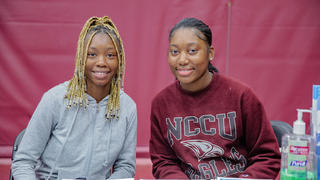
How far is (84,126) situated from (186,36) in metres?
0.61

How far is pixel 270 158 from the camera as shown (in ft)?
4.39

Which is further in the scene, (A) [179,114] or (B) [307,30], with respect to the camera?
(B) [307,30]

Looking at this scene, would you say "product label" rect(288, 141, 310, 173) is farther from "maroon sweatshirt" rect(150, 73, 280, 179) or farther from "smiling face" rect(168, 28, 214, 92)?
"smiling face" rect(168, 28, 214, 92)

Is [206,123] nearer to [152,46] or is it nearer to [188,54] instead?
Result: [188,54]

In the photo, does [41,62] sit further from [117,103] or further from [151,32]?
[117,103]

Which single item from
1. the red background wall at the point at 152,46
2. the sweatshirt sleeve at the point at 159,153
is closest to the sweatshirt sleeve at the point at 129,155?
the sweatshirt sleeve at the point at 159,153

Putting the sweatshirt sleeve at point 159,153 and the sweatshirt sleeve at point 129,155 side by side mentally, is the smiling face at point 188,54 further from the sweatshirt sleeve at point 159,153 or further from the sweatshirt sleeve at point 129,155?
the sweatshirt sleeve at point 129,155

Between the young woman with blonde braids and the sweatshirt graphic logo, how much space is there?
0.35m

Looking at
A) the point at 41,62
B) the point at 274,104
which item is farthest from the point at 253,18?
the point at 41,62

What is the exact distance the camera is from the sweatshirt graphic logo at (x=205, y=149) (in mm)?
1401

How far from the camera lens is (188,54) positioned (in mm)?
1370

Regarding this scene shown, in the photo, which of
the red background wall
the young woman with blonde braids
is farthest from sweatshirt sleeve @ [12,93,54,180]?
the red background wall

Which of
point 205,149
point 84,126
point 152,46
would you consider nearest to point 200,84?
point 205,149

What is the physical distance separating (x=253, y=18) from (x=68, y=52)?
1466 millimetres
